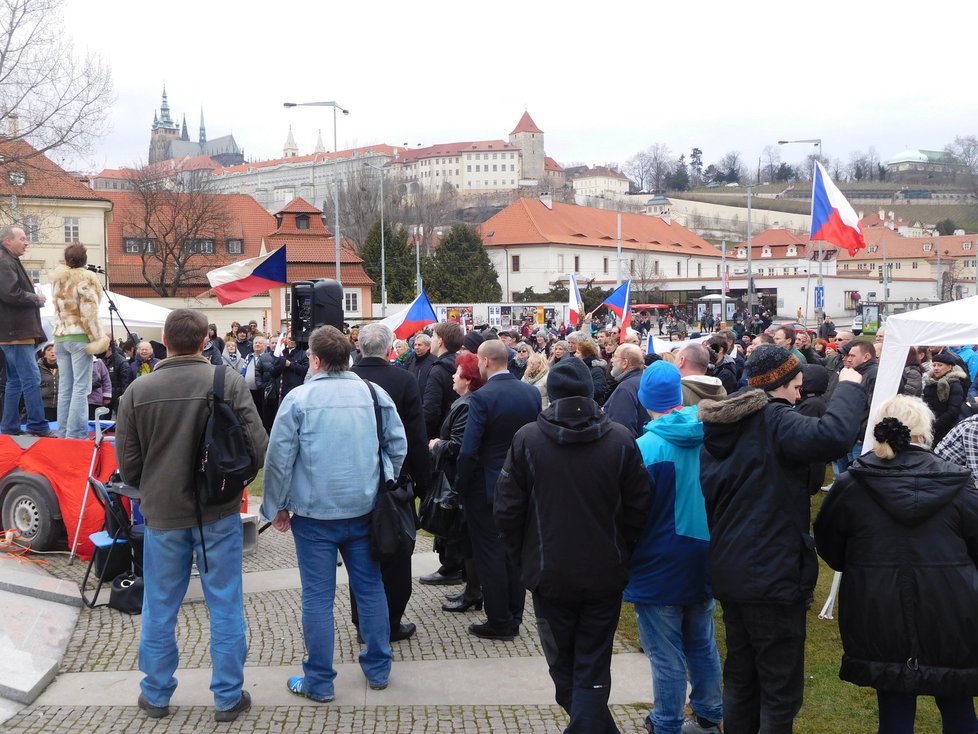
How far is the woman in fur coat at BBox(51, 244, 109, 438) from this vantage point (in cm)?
799

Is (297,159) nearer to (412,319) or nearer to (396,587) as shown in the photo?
(412,319)

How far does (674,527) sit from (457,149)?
154391 millimetres

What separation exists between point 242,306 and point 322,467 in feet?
159

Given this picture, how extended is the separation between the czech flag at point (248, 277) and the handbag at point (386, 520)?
22.5 feet

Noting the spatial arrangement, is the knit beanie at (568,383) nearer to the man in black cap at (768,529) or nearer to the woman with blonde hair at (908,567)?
the man in black cap at (768,529)

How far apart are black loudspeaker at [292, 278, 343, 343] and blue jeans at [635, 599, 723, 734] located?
5200mm

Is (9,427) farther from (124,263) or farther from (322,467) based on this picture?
(124,263)

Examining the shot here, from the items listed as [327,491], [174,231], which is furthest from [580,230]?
[327,491]

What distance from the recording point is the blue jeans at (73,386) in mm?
8352

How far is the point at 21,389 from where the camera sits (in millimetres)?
8914

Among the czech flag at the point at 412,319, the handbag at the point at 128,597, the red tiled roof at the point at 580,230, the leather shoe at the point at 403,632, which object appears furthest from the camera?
the red tiled roof at the point at 580,230

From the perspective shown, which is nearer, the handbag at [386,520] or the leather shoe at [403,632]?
the handbag at [386,520]

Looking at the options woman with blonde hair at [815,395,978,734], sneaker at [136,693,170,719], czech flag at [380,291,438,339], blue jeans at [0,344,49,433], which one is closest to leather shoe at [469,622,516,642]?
sneaker at [136,693,170,719]

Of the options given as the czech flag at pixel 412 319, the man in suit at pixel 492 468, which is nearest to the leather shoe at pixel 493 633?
the man in suit at pixel 492 468
